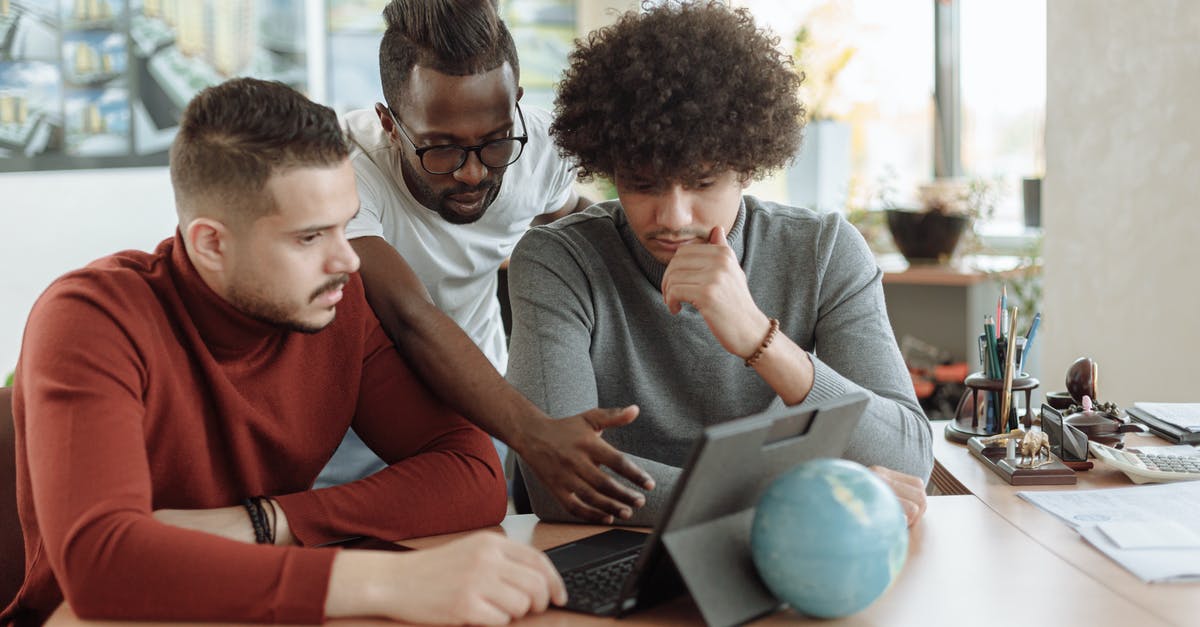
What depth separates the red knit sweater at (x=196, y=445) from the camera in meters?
1.15

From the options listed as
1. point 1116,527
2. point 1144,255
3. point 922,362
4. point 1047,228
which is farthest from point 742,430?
point 922,362

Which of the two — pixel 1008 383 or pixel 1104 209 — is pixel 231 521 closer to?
pixel 1008 383

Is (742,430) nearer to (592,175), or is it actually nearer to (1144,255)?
(592,175)

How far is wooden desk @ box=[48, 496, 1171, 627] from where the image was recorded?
1130mm

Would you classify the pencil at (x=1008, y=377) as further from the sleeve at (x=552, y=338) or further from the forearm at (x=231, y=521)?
the forearm at (x=231, y=521)

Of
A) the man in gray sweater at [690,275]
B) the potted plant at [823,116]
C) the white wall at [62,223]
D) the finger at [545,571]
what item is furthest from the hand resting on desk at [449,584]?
the potted plant at [823,116]

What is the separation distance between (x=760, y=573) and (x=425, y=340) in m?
0.69

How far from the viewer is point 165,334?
1.41 metres

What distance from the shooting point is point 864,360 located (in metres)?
1.63

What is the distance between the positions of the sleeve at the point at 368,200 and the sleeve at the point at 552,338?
0.28 meters

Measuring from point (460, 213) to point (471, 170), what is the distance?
0.12 metres

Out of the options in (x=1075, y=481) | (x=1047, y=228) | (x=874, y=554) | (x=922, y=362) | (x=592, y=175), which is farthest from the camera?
(x=922, y=362)

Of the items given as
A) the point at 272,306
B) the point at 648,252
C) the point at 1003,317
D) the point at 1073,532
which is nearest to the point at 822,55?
the point at 1003,317

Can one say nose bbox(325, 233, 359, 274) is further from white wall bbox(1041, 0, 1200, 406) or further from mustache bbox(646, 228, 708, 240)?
white wall bbox(1041, 0, 1200, 406)
